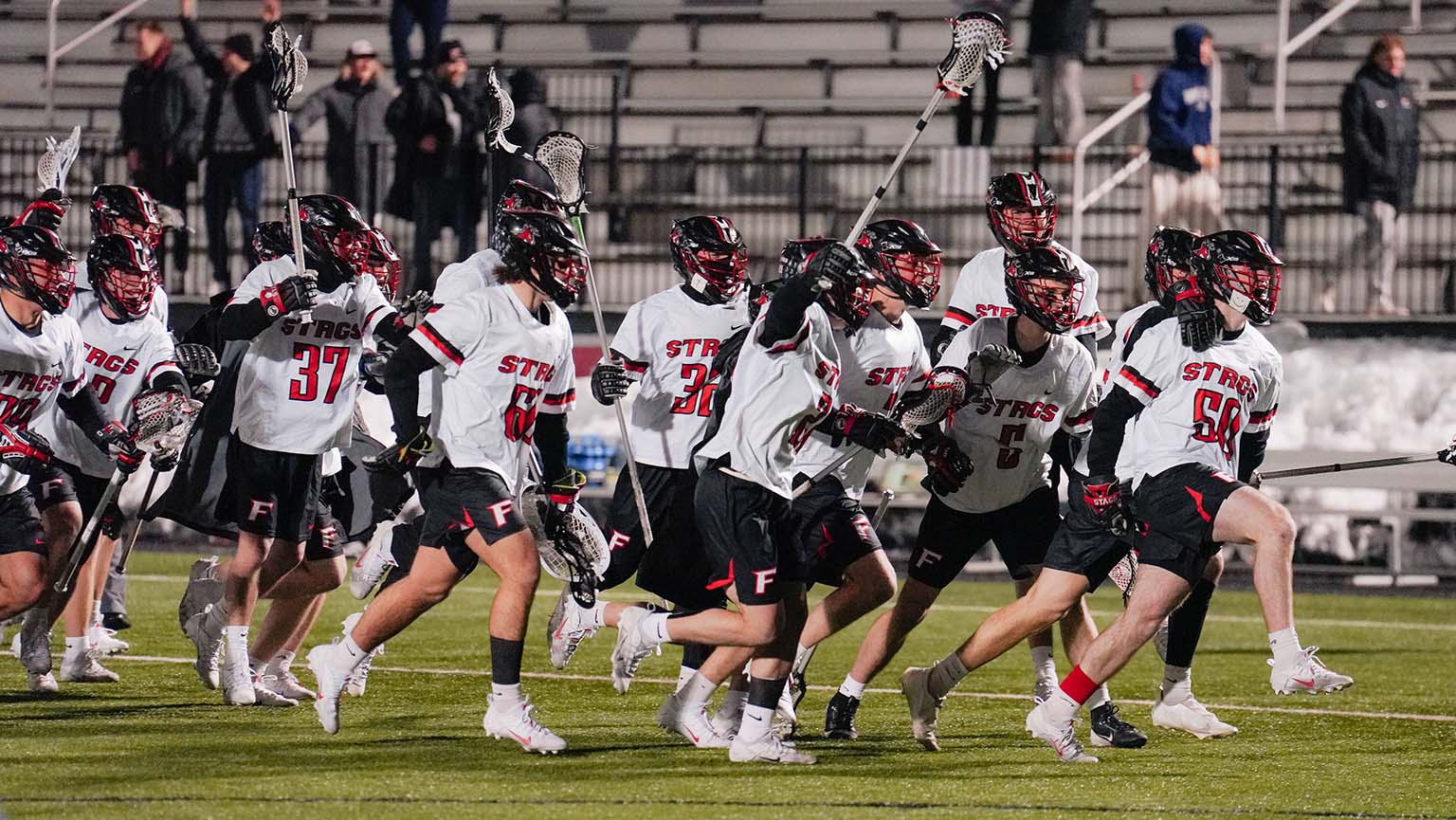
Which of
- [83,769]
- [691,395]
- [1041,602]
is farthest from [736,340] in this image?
[83,769]

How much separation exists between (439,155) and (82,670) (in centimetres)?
719

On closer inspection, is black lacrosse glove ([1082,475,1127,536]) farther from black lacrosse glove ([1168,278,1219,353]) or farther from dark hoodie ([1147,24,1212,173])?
dark hoodie ([1147,24,1212,173])

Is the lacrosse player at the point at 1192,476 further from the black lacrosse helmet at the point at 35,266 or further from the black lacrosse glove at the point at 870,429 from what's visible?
the black lacrosse helmet at the point at 35,266

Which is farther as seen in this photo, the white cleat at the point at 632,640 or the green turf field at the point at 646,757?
the white cleat at the point at 632,640

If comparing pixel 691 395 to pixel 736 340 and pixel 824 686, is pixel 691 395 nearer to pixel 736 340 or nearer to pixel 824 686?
pixel 736 340

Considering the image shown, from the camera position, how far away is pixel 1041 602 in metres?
7.65

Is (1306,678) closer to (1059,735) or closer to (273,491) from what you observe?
(1059,735)

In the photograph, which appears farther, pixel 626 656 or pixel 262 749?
pixel 626 656

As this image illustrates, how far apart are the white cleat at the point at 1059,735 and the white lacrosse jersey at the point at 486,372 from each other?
6.33 feet

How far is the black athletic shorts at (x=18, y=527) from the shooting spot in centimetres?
803

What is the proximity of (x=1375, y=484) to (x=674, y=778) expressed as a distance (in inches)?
354

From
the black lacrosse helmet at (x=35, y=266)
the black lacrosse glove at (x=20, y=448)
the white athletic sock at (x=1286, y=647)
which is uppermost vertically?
the black lacrosse helmet at (x=35, y=266)

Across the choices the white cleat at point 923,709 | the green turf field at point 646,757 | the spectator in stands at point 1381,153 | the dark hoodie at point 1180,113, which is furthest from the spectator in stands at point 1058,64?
the white cleat at point 923,709

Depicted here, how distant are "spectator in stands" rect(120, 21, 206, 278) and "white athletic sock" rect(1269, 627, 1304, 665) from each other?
1092cm
